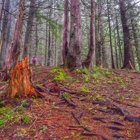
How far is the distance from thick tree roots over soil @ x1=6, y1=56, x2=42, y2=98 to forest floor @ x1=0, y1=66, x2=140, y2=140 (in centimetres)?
22

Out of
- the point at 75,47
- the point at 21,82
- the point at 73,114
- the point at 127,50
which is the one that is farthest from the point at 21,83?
the point at 127,50

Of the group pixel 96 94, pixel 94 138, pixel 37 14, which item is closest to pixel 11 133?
pixel 94 138

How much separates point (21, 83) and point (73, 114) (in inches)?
77.5

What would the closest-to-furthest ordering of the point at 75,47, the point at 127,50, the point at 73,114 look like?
the point at 73,114
the point at 75,47
the point at 127,50

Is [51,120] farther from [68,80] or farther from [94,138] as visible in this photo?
[68,80]

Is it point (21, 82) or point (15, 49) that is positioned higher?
point (15, 49)

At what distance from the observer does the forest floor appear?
3.64 metres

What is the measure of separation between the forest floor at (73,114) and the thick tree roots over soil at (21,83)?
0.22 metres

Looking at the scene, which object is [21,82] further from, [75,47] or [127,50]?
[127,50]

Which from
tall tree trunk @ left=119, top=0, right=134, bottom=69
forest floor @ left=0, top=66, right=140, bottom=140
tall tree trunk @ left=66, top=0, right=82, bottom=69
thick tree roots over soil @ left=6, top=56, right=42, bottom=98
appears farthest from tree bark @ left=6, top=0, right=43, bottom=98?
tall tree trunk @ left=119, top=0, right=134, bottom=69

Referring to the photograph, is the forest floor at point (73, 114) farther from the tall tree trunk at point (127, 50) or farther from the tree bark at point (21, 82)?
the tall tree trunk at point (127, 50)

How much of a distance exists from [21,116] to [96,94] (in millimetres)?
3114

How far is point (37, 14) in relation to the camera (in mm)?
12617

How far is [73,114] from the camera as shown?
4512mm
